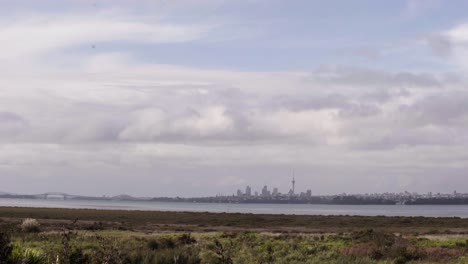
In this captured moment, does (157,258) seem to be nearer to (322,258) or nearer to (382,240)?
(322,258)

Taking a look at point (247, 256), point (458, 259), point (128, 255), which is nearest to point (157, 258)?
point (128, 255)

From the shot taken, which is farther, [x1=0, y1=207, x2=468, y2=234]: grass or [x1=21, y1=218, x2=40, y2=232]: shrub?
[x1=0, y1=207, x2=468, y2=234]: grass

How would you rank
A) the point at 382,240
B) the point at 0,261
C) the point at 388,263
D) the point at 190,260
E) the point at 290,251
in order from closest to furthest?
the point at 0,261 < the point at 190,260 < the point at 388,263 < the point at 290,251 < the point at 382,240

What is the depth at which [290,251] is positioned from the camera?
31.1m

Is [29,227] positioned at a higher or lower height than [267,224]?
lower

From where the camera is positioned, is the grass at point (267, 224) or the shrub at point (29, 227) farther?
the grass at point (267, 224)

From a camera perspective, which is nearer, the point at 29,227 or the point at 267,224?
the point at 29,227

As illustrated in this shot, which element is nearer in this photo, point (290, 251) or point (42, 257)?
point (42, 257)

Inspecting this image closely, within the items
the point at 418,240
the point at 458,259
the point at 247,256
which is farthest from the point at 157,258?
the point at 418,240

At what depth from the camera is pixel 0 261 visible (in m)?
13.5

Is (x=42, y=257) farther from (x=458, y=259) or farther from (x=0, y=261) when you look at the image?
(x=458, y=259)

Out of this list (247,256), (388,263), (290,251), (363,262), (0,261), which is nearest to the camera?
(0,261)

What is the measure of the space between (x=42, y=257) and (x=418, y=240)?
28477 millimetres

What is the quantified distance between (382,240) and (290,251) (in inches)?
300
